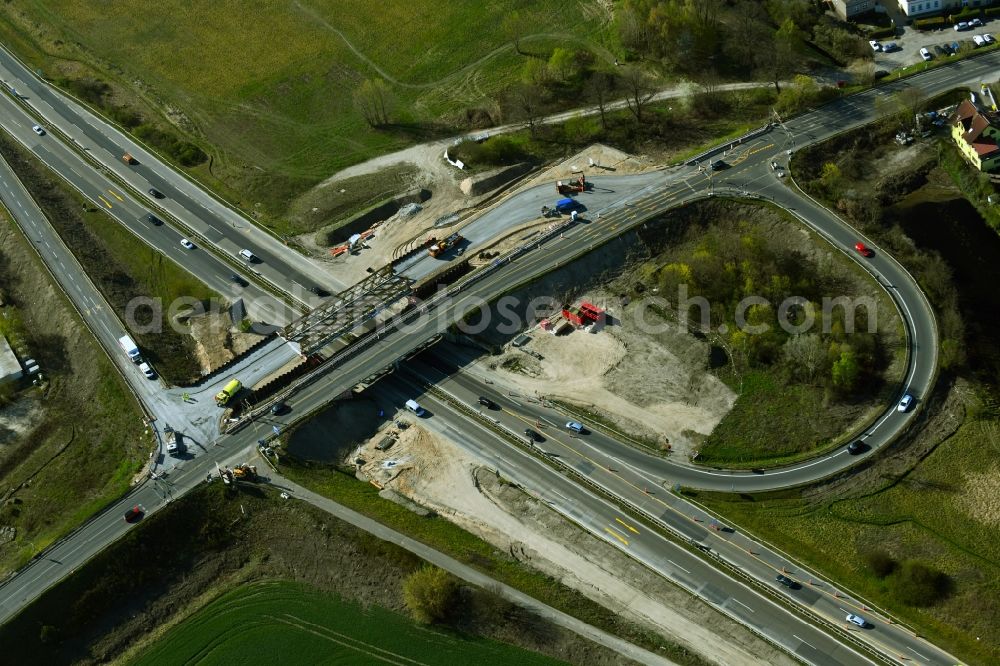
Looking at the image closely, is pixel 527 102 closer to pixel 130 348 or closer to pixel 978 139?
pixel 978 139

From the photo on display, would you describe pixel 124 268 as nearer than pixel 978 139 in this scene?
No

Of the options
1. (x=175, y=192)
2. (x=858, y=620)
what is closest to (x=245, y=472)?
(x=175, y=192)

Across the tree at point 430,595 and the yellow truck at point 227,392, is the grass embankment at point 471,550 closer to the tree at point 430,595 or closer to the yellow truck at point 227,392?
the tree at point 430,595

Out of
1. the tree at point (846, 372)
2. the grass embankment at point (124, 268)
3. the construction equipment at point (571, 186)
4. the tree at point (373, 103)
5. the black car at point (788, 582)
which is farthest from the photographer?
the tree at point (373, 103)

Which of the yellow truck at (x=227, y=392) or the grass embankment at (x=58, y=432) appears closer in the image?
the grass embankment at (x=58, y=432)

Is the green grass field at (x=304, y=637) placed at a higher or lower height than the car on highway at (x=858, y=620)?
lower

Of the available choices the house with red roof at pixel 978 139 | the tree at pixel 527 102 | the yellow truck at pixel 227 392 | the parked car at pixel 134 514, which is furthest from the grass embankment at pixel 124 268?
the house with red roof at pixel 978 139

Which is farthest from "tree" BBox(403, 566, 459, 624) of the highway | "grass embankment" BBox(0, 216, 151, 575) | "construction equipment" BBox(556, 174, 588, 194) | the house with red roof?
the house with red roof
